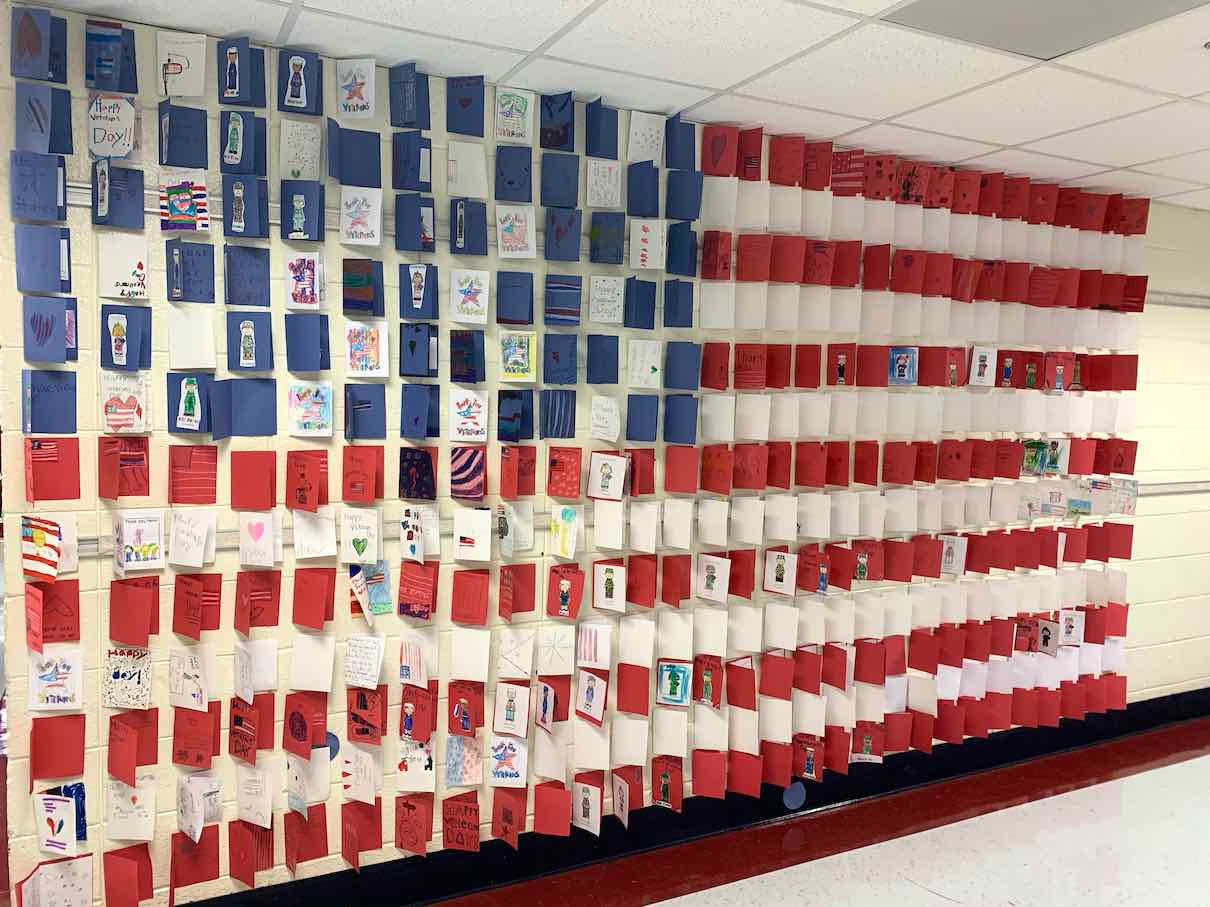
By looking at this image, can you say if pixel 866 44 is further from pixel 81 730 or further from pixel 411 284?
pixel 81 730

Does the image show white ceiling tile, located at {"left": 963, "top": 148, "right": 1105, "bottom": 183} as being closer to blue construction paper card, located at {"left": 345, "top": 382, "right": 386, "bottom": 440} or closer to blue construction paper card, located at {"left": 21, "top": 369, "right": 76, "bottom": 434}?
blue construction paper card, located at {"left": 345, "top": 382, "right": 386, "bottom": 440}

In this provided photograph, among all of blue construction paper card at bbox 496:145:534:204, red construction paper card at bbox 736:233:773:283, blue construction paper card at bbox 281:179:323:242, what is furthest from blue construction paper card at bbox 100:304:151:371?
red construction paper card at bbox 736:233:773:283

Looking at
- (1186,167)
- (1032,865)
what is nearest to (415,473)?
(1032,865)

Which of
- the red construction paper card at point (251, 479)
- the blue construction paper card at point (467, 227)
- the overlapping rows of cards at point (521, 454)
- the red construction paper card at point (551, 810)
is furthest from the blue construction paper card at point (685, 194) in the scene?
the red construction paper card at point (551, 810)

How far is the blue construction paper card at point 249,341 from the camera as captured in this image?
104 inches

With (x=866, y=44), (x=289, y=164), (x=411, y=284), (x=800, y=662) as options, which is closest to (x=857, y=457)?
A: (x=800, y=662)

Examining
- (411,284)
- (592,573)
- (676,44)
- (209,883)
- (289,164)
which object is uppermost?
(676,44)

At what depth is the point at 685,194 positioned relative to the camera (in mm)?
3229

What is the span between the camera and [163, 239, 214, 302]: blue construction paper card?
2.56 meters

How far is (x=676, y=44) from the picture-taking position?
2521 mm

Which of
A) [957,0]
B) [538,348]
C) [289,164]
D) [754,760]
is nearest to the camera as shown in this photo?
[957,0]

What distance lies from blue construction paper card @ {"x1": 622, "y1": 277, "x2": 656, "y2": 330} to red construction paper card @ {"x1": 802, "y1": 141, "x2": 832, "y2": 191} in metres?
0.82

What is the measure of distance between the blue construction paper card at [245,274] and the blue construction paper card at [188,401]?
25cm

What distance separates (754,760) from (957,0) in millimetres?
2684
